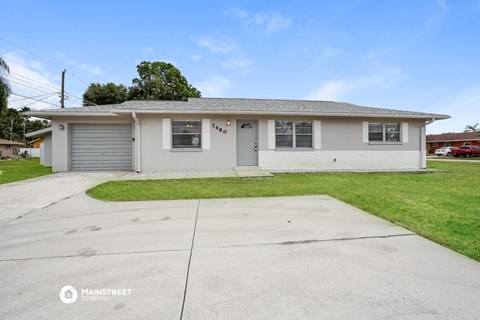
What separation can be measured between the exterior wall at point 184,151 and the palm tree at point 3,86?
379 inches

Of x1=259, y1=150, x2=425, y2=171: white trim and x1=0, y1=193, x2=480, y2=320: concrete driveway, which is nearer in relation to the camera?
x1=0, y1=193, x2=480, y2=320: concrete driveway

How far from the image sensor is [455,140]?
41.2 meters

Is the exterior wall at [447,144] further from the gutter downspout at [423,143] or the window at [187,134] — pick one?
the window at [187,134]

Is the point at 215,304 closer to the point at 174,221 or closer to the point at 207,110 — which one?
the point at 174,221

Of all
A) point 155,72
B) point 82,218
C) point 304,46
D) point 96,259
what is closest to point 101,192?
point 82,218

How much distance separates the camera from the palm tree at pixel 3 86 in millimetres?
13055

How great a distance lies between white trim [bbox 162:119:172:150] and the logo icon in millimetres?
8579

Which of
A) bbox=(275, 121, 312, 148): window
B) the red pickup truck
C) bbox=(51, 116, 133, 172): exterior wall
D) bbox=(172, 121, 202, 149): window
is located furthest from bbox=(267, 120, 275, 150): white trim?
the red pickup truck

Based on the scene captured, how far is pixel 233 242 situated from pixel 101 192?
15.6ft

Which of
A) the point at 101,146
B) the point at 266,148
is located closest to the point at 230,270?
the point at 266,148

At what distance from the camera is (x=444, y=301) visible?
5.97 feet

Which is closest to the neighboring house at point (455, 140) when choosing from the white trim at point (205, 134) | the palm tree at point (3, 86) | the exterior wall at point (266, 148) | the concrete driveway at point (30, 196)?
the exterior wall at point (266, 148)

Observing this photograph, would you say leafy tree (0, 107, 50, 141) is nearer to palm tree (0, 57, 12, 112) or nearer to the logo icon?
palm tree (0, 57, 12, 112)

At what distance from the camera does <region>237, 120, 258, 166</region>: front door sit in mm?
10688
